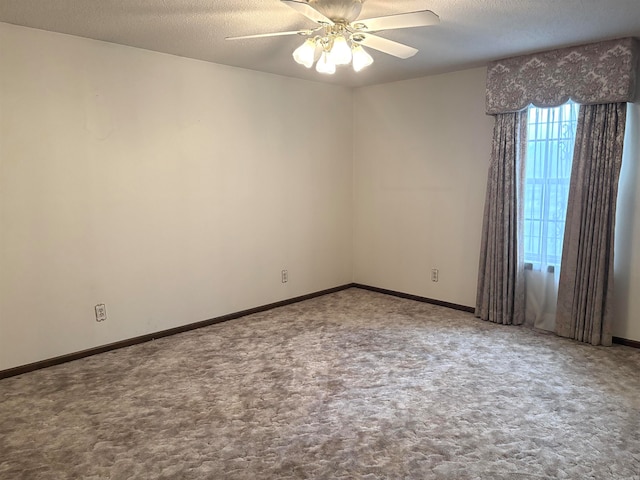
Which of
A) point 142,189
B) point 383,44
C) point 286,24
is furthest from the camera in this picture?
point 142,189

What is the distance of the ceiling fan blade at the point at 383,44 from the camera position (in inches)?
106

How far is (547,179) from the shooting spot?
12.8 feet

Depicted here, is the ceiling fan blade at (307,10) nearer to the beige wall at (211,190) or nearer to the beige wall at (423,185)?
the beige wall at (211,190)

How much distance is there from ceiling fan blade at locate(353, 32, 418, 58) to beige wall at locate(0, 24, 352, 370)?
5.89 feet

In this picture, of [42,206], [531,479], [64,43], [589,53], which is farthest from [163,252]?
[589,53]

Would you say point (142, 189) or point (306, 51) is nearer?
point (306, 51)

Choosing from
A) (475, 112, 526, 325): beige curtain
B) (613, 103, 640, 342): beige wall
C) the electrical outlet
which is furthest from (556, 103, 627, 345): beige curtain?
the electrical outlet

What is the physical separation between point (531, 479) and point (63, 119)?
359 centimetres

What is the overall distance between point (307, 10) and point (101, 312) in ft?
8.80

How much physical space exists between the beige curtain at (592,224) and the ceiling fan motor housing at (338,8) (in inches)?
87.6

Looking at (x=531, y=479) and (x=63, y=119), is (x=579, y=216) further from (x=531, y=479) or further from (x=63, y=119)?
(x=63, y=119)

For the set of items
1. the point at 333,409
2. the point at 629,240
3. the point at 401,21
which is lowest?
the point at 333,409

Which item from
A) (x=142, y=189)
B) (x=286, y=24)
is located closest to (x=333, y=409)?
(x=142, y=189)

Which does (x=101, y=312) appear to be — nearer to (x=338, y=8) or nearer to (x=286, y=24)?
(x=286, y=24)
